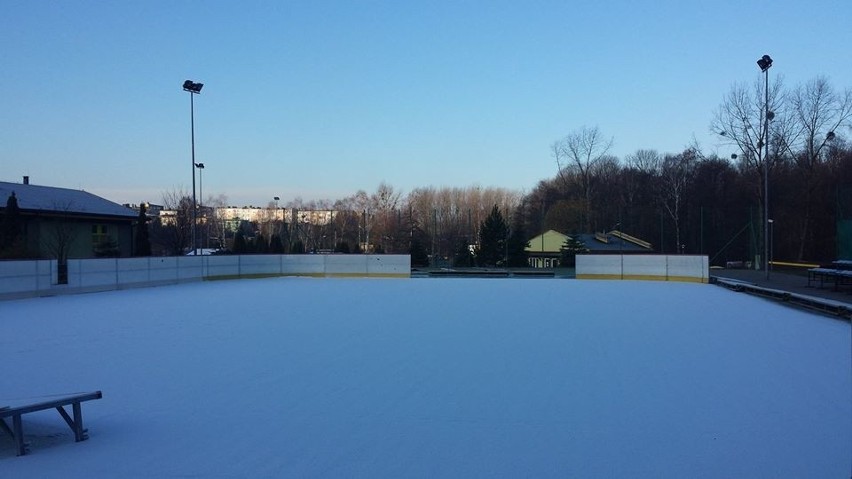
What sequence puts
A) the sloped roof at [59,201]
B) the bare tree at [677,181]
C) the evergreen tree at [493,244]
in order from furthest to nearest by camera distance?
the bare tree at [677,181] → the evergreen tree at [493,244] → the sloped roof at [59,201]

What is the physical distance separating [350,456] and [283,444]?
721 mm

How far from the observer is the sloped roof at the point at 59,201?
40.1 metres

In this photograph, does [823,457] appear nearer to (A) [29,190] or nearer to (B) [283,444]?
(B) [283,444]

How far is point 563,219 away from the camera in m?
61.7

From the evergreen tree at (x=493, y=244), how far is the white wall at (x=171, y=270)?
11653 mm

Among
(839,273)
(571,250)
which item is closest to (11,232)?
(571,250)

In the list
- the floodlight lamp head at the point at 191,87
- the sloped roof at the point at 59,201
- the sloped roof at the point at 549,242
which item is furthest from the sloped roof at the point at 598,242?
the sloped roof at the point at 59,201

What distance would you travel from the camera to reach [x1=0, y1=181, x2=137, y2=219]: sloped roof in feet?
131

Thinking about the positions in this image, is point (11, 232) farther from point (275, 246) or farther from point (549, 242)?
point (549, 242)

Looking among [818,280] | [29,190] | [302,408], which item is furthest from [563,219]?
[302,408]

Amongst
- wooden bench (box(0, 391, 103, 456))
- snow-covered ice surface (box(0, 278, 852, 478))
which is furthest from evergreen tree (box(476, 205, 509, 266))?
wooden bench (box(0, 391, 103, 456))

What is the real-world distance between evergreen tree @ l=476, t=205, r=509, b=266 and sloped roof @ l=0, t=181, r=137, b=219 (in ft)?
81.2

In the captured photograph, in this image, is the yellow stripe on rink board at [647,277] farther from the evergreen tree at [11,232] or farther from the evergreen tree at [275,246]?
the evergreen tree at [11,232]

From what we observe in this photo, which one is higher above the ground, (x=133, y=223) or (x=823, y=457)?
(x=133, y=223)
